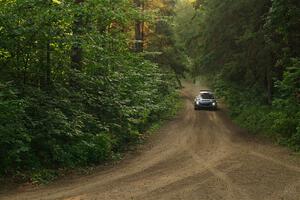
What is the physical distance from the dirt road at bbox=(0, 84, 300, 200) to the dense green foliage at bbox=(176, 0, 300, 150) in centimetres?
272

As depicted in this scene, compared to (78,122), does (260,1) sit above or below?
above

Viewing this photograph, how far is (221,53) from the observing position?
1268 inches

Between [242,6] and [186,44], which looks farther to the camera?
[186,44]

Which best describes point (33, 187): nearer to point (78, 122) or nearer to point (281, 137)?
point (78, 122)

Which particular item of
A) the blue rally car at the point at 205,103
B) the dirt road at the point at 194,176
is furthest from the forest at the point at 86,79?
the blue rally car at the point at 205,103

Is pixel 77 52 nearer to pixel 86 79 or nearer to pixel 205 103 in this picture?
pixel 86 79

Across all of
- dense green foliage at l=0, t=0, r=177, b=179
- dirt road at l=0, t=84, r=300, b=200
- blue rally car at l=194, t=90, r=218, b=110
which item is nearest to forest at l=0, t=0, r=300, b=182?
dense green foliage at l=0, t=0, r=177, b=179

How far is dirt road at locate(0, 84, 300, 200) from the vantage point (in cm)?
1045

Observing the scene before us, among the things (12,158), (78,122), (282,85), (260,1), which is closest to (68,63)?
(78,122)

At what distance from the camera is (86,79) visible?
1722 centimetres

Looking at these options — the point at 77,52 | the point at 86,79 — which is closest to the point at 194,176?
the point at 86,79

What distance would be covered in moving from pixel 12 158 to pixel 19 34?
143 inches

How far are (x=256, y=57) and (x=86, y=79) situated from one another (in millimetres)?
13756

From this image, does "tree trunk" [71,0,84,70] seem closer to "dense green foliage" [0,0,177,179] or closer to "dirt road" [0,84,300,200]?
"dense green foliage" [0,0,177,179]
